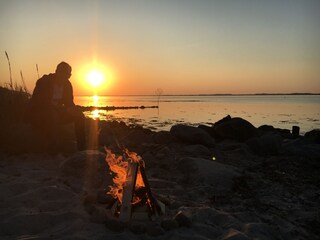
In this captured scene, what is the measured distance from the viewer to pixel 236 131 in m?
13.6

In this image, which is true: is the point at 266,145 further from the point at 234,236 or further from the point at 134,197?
the point at 234,236

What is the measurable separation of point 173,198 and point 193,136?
6079 mm

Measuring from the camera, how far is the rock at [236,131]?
43.9 ft

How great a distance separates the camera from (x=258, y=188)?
20.5ft

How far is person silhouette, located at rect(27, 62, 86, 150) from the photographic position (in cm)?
773

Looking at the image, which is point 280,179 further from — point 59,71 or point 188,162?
point 59,71

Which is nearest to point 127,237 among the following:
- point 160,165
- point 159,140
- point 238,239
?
point 238,239

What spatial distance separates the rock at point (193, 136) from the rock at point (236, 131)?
7.71 ft

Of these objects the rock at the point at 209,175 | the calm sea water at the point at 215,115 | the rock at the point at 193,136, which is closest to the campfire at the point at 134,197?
the rock at the point at 209,175

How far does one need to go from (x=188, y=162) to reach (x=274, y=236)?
10.8 feet

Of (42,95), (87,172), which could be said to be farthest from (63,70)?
(87,172)

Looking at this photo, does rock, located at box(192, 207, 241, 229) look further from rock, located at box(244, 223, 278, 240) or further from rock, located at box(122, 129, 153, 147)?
rock, located at box(122, 129, 153, 147)

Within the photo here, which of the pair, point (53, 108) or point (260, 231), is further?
point (53, 108)

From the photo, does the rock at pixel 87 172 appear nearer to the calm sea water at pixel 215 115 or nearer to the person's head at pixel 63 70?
the person's head at pixel 63 70
